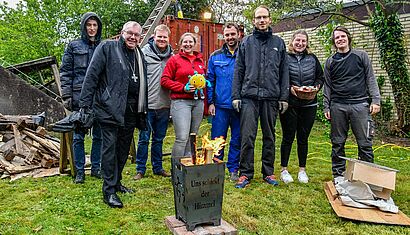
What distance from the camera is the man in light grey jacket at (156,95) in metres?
4.09

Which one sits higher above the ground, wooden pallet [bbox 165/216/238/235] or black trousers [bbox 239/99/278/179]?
black trousers [bbox 239/99/278/179]

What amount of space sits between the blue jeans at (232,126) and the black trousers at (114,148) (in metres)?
0.98

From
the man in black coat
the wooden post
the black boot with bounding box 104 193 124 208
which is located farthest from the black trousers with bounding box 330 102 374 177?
the wooden post

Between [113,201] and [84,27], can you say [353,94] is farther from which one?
[84,27]

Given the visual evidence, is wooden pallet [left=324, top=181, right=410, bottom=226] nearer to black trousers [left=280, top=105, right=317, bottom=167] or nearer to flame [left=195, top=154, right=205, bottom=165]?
black trousers [left=280, top=105, right=317, bottom=167]

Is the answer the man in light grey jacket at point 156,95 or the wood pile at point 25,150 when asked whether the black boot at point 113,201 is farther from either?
the wood pile at point 25,150

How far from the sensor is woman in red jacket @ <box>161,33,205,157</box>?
388 cm

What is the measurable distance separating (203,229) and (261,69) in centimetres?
181

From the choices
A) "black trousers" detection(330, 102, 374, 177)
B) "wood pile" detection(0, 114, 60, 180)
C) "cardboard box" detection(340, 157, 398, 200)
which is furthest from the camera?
"wood pile" detection(0, 114, 60, 180)

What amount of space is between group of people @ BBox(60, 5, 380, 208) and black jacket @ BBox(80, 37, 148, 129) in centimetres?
7

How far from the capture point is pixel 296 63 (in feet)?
13.1

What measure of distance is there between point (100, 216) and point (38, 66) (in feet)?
17.1

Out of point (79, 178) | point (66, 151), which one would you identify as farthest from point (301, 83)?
point (66, 151)

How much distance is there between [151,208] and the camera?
130 inches
